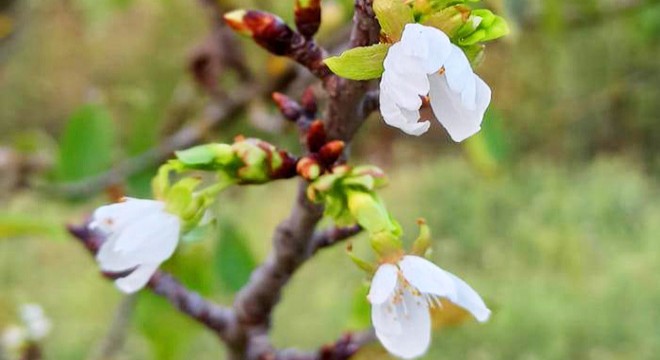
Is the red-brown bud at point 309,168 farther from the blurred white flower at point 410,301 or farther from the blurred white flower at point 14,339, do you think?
the blurred white flower at point 14,339

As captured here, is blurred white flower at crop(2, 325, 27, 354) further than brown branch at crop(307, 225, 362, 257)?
Yes

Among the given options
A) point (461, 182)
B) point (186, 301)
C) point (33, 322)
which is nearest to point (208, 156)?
Answer: point (186, 301)

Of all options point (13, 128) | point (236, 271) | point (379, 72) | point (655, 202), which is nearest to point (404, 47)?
point (379, 72)

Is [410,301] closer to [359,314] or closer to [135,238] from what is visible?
[135,238]

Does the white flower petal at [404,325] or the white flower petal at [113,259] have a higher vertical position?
the white flower petal at [404,325]

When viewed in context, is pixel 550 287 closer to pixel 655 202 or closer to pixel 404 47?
pixel 655 202

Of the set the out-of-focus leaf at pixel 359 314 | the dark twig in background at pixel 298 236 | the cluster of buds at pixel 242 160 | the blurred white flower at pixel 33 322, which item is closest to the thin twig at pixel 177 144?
the blurred white flower at pixel 33 322

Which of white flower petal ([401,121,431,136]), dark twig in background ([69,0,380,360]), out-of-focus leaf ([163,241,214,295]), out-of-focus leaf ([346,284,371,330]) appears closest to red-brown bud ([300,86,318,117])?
dark twig in background ([69,0,380,360])

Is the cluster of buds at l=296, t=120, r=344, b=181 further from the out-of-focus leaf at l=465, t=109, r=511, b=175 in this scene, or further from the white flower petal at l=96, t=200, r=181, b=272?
the out-of-focus leaf at l=465, t=109, r=511, b=175
